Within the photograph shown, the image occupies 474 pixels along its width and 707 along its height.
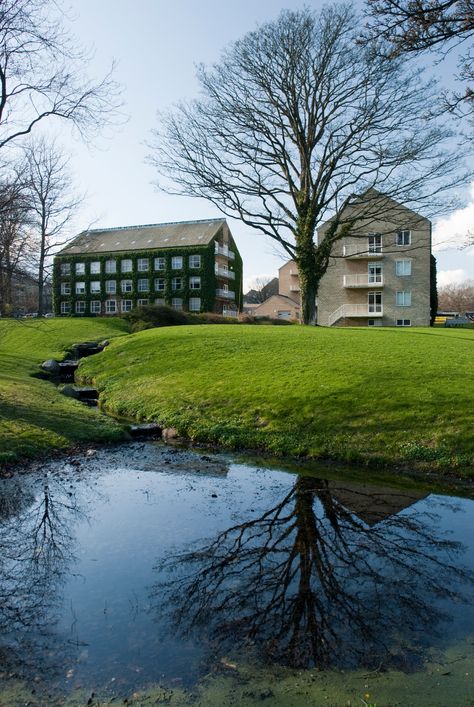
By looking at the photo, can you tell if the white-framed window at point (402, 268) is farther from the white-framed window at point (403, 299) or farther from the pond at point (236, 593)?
the pond at point (236, 593)

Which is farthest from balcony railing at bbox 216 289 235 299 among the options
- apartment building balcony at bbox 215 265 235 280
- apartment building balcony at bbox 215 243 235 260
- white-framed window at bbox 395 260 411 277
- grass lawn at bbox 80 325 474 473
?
grass lawn at bbox 80 325 474 473

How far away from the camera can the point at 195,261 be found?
6281 cm

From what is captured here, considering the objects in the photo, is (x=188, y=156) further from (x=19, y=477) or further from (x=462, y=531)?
(x=462, y=531)

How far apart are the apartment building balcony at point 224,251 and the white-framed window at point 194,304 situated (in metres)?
6.58

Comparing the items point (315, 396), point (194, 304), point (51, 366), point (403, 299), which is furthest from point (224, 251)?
point (315, 396)

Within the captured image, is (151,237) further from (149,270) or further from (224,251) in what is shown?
(224,251)

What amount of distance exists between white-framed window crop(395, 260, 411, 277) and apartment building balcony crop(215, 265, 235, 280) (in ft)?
75.1

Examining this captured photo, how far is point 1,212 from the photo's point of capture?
42.5ft

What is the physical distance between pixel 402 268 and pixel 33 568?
49832mm

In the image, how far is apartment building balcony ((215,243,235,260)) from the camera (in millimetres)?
64706

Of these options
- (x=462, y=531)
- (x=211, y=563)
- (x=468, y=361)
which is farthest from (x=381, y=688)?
(x=468, y=361)

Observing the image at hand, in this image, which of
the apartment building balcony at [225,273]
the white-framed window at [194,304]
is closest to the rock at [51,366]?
the white-framed window at [194,304]

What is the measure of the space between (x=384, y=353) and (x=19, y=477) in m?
11.5

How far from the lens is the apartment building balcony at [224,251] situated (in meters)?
64.7
